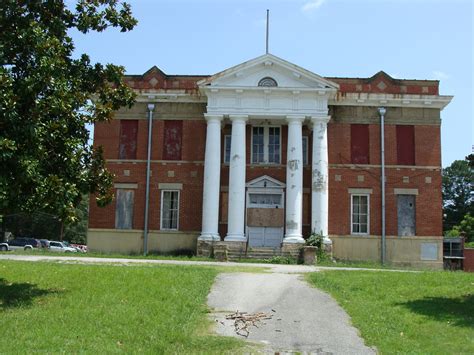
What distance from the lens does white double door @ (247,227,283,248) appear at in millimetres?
29422

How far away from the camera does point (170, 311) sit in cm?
1135

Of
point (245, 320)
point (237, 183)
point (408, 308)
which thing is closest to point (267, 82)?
point (237, 183)

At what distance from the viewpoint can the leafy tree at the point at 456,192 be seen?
9007 cm

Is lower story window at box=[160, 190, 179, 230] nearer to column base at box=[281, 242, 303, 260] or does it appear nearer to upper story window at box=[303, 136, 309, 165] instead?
column base at box=[281, 242, 303, 260]

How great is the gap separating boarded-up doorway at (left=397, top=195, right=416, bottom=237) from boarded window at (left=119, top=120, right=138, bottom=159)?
46.8ft

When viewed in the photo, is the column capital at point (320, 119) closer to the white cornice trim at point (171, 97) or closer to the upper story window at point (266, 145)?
the upper story window at point (266, 145)

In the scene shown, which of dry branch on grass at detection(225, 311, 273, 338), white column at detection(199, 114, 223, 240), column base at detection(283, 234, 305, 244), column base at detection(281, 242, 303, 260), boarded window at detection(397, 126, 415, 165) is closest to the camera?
dry branch on grass at detection(225, 311, 273, 338)

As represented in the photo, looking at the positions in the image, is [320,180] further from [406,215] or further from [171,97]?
[171,97]

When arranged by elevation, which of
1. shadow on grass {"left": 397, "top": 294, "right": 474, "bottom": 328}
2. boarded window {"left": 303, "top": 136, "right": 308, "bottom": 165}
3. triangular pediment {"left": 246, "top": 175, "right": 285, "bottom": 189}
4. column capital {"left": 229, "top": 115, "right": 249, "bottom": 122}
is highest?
column capital {"left": 229, "top": 115, "right": 249, "bottom": 122}

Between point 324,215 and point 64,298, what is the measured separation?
18020 millimetres

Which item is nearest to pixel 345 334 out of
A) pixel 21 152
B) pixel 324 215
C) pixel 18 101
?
pixel 21 152

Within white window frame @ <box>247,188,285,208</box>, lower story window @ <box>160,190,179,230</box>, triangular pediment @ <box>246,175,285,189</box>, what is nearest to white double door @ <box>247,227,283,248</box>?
white window frame @ <box>247,188,285,208</box>

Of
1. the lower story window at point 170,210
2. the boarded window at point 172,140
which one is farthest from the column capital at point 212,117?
the lower story window at point 170,210

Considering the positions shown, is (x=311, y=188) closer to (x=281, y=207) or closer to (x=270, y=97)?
(x=281, y=207)
